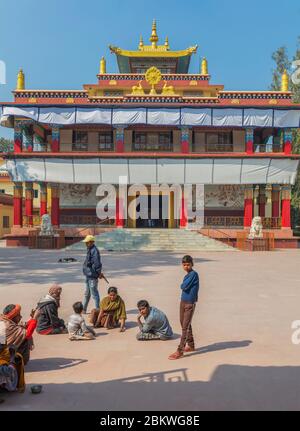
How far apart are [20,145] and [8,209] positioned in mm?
10667

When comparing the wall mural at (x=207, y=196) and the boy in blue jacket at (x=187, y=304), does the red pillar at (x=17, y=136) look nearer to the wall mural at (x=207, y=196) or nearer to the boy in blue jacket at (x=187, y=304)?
the wall mural at (x=207, y=196)

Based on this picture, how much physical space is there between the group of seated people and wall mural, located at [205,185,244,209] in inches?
938

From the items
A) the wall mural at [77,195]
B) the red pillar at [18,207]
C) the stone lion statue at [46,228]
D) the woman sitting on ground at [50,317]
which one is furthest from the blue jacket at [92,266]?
the wall mural at [77,195]

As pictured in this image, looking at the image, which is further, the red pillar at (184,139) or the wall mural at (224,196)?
the wall mural at (224,196)

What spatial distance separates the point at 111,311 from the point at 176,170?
20538 millimetres

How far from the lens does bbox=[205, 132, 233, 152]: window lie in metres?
30.3

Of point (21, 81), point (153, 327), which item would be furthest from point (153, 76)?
point (153, 327)

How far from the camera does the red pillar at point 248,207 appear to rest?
2678cm

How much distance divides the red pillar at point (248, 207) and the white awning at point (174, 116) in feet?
15.9

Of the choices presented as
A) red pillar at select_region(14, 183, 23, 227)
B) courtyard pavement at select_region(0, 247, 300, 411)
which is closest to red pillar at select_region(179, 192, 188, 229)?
red pillar at select_region(14, 183, 23, 227)

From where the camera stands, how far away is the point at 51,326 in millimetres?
6832

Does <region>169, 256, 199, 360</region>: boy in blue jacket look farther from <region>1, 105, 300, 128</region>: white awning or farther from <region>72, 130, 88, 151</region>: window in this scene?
<region>72, 130, 88, 151</region>: window

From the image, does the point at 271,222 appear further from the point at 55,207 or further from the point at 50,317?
the point at 50,317

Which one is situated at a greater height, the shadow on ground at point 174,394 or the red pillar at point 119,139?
the red pillar at point 119,139
